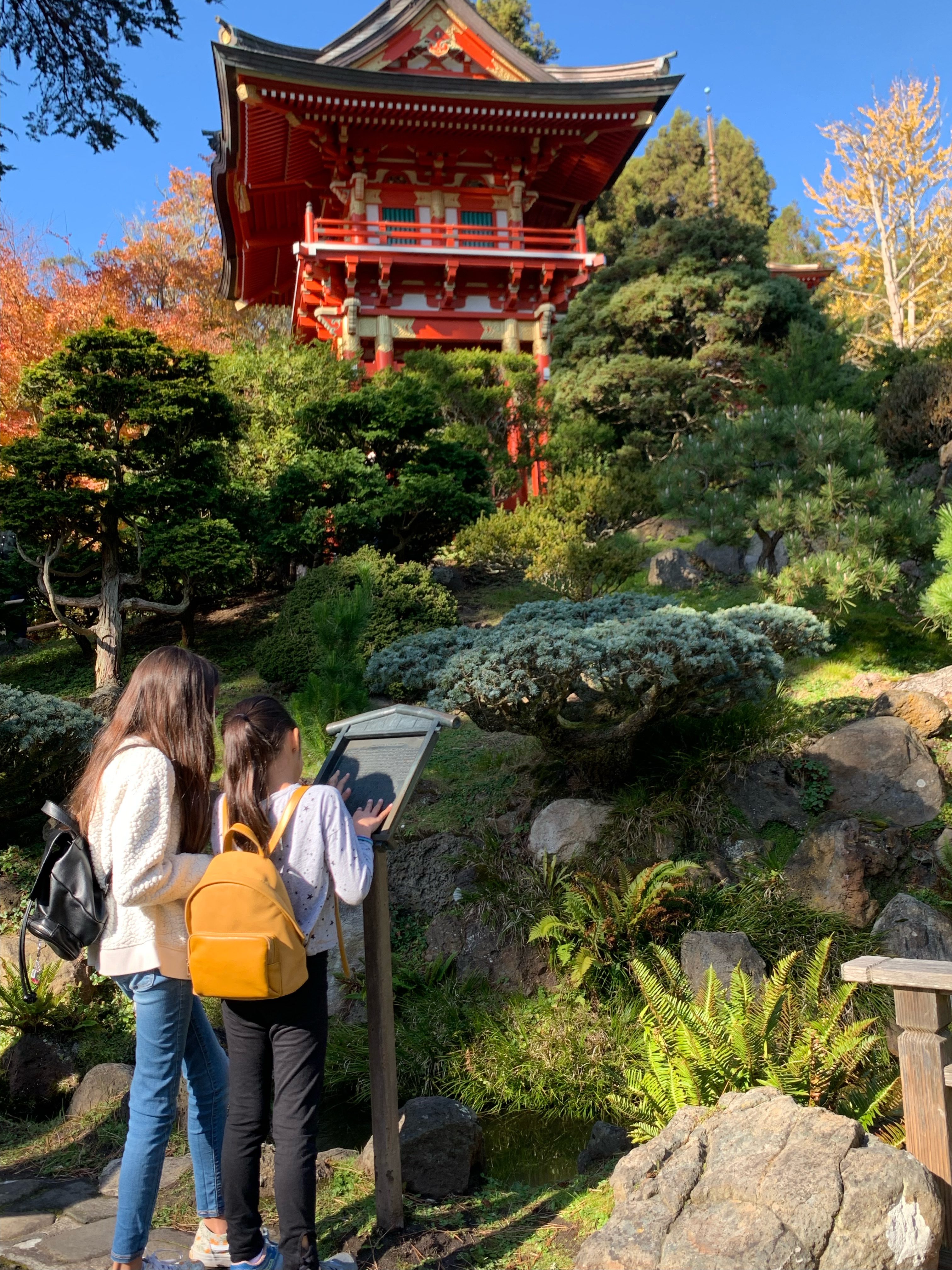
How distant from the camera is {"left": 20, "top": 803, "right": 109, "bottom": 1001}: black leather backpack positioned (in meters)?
2.55

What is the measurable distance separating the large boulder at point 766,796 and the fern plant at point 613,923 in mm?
1038

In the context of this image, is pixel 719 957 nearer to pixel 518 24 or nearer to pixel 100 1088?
pixel 100 1088

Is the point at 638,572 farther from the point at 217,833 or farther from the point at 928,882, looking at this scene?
the point at 217,833

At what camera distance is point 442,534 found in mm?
10969

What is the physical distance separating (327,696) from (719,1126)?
15.7ft

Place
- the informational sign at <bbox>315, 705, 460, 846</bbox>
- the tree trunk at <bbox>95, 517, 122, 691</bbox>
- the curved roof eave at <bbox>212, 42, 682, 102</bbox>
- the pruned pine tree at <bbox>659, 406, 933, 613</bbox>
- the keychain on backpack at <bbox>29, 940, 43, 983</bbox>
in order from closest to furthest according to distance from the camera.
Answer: the informational sign at <bbox>315, 705, 460, 846</bbox> → the keychain on backpack at <bbox>29, 940, 43, 983</bbox> → the pruned pine tree at <bbox>659, 406, 933, 613</bbox> → the tree trunk at <bbox>95, 517, 122, 691</bbox> → the curved roof eave at <bbox>212, 42, 682, 102</bbox>

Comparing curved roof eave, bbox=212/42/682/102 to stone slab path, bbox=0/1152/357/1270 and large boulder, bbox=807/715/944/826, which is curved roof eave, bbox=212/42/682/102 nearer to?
large boulder, bbox=807/715/944/826

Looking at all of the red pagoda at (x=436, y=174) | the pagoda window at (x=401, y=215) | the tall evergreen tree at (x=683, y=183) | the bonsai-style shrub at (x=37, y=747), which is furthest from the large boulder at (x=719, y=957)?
the tall evergreen tree at (x=683, y=183)

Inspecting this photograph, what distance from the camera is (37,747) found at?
606 centimetres

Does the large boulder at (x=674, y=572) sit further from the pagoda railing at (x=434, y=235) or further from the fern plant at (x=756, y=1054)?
the fern plant at (x=756, y=1054)

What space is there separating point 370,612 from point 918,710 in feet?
13.8

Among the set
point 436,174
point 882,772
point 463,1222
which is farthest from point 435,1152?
point 436,174

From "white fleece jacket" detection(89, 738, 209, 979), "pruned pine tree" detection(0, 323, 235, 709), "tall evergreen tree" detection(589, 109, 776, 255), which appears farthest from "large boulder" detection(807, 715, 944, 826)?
"tall evergreen tree" detection(589, 109, 776, 255)

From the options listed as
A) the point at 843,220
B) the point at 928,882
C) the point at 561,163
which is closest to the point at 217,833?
the point at 928,882
